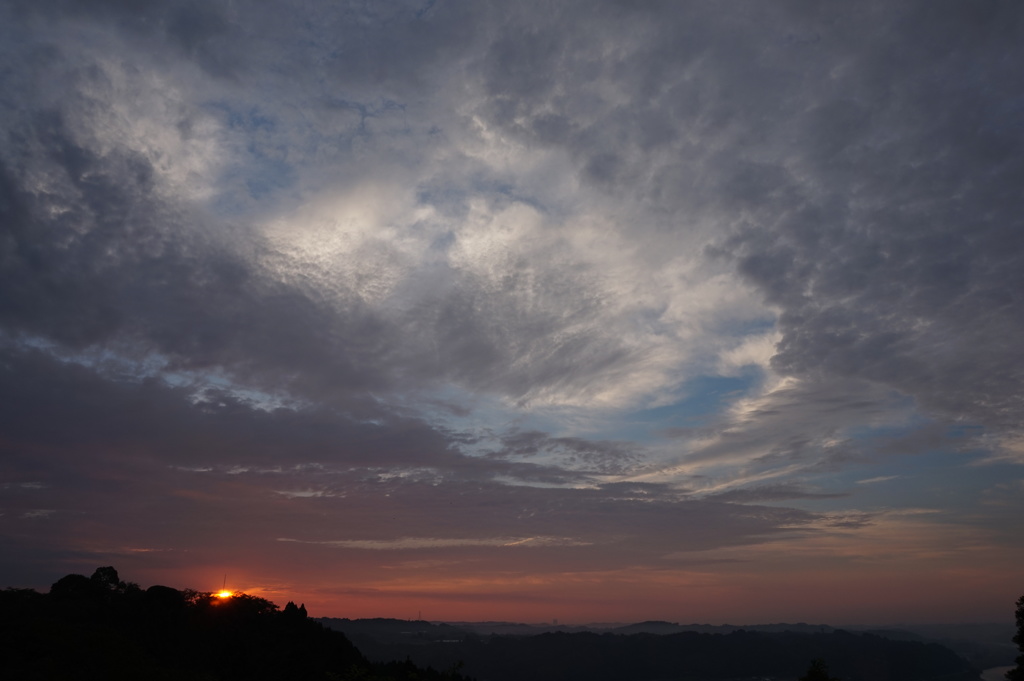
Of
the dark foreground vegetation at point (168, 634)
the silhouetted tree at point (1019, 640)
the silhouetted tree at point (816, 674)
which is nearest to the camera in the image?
the silhouetted tree at point (816, 674)

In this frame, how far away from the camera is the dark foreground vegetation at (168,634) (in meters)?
43.8

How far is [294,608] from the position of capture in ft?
424

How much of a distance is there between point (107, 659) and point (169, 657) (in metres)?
68.9

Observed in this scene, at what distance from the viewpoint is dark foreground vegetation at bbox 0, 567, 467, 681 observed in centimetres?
4375

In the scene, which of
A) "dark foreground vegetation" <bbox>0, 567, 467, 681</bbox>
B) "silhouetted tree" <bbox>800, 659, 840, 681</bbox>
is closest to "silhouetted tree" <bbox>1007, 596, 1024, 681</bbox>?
"silhouetted tree" <bbox>800, 659, 840, 681</bbox>

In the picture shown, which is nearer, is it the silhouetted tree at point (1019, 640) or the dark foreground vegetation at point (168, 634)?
the dark foreground vegetation at point (168, 634)

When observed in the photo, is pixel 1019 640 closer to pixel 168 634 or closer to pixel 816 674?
pixel 816 674

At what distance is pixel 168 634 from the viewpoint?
357ft

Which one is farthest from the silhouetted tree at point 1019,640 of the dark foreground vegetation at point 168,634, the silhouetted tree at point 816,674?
the dark foreground vegetation at point 168,634

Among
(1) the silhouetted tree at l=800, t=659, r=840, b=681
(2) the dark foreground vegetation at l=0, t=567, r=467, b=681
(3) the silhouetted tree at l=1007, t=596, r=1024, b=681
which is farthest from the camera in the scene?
(3) the silhouetted tree at l=1007, t=596, r=1024, b=681

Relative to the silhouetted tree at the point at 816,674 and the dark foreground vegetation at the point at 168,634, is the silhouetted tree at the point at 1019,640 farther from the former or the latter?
the dark foreground vegetation at the point at 168,634

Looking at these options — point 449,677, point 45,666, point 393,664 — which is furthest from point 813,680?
point 393,664

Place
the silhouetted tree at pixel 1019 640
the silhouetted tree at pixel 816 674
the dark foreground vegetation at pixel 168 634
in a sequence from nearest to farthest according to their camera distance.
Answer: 1. the silhouetted tree at pixel 816 674
2. the dark foreground vegetation at pixel 168 634
3. the silhouetted tree at pixel 1019 640

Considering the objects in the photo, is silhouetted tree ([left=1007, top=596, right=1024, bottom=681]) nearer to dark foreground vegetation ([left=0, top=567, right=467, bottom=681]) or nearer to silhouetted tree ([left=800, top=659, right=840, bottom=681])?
silhouetted tree ([left=800, top=659, right=840, bottom=681])
